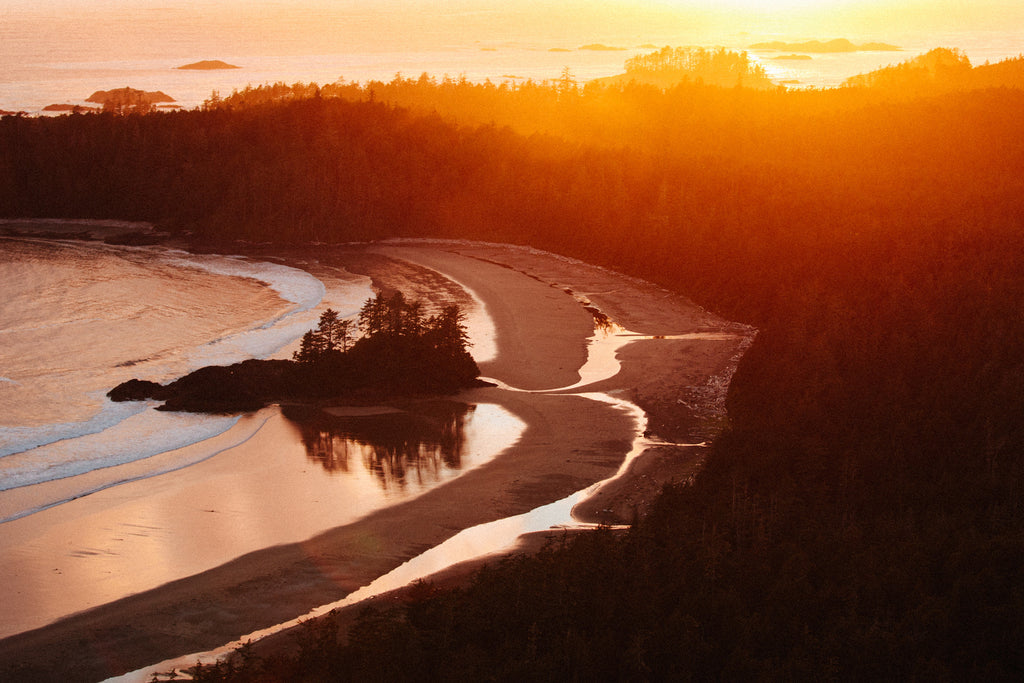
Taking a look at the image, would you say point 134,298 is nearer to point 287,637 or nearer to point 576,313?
point 576,313

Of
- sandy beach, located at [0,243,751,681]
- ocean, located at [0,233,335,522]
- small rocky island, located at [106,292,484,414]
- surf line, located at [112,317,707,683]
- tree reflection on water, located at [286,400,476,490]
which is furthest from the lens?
small rocky island, located at [106,292,484,414]

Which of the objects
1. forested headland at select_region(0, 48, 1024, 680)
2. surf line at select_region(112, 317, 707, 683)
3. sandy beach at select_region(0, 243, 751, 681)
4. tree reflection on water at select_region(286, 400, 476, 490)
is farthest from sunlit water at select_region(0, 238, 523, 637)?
forested headland at select_region(0, 48, 1024, 680)

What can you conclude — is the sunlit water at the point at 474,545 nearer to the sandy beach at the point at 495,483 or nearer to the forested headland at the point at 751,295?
the sandy beach at the point at 495,483

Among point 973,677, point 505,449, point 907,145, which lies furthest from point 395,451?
point 907,145

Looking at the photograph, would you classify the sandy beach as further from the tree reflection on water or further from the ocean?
the ocean

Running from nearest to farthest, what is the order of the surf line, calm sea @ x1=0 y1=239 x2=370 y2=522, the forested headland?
the forested headland < the surf line < calm sea @ x1=0 y1=239 x2=370 y2=522

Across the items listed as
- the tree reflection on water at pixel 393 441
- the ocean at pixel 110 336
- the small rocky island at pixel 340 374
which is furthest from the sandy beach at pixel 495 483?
the ocean at pixel 110 336

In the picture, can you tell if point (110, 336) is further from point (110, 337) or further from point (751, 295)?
point (751, 295)

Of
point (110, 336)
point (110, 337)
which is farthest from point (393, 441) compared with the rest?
point (110, 336)
